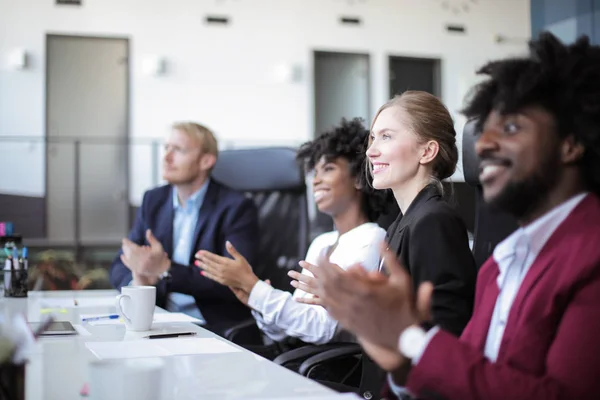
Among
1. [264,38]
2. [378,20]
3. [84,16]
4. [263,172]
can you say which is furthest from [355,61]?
[263,172]

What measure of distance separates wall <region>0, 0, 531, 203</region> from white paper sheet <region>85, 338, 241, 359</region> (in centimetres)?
505

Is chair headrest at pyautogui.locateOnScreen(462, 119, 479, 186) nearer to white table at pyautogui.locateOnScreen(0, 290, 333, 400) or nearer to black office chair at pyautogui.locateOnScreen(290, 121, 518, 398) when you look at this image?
black office chair at pyautogui.locateOnScreen(290, 121, 518, 398)

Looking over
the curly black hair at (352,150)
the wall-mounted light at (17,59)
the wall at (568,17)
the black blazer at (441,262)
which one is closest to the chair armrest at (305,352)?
the black blazer at (441,262)

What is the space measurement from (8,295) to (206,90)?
208 inches

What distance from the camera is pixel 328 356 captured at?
1.88m

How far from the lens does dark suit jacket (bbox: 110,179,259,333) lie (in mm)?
2664

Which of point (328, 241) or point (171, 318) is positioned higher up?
point (328, 241)

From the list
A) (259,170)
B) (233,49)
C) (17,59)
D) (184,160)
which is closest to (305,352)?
(184,160)

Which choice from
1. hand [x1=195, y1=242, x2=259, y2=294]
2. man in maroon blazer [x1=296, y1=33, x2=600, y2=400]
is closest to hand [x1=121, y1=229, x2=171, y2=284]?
hand [x1=195, y1=242, x2=259, y2=294]

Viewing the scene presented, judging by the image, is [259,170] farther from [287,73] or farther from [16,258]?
[287,73]

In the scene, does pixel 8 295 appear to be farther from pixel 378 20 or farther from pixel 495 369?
pixel 378 20

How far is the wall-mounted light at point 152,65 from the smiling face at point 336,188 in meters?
5.09

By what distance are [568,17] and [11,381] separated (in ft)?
12.6

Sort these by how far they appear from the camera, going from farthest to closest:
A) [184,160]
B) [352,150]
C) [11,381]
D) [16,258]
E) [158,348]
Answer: [184,160] → [352,150] → [16,258] → [158,348] → [11,381]
